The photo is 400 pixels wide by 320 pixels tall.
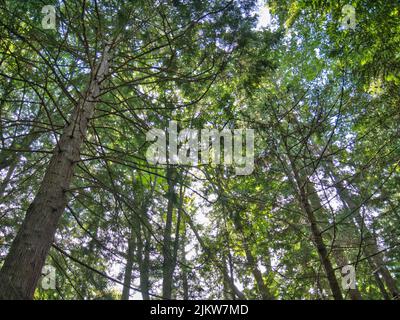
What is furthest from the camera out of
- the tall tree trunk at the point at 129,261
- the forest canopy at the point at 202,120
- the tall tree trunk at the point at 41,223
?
the tall tree trunk at the point at 129,261

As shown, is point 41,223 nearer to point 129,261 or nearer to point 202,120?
point 202,120

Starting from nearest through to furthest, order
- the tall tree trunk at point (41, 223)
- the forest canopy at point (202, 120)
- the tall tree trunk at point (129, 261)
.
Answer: the tall tree trunk at point (41, 223), the forest canopy at point (202, 120), the tall tree trunk at point (129, 261)

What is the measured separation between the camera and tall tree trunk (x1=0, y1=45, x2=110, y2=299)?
6.98 feet

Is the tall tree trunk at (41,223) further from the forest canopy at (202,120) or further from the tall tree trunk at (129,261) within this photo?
the tall tree trunk at (129,261)

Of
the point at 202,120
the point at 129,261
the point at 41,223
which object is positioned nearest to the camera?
the point at 41,223

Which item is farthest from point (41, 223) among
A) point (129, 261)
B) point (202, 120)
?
point (129, 261)

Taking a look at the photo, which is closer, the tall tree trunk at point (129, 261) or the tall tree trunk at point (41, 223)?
the tall tree trunk at point (41, 223)

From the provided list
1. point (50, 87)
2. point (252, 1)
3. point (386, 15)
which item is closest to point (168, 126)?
point (252, 1)

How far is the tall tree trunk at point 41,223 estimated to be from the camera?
6.98 ft

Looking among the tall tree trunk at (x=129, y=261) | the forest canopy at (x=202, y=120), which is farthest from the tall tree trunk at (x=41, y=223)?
the tall tree trunk at (x=129, y=261)

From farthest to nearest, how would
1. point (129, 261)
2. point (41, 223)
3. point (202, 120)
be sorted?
point (129, 261) → point (202, 120) → point (41, 223)

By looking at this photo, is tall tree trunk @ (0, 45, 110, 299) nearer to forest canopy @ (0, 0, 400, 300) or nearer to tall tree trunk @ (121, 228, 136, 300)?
forest canopy @ (0, 0, 400, 300)

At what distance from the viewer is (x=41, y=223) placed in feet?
8.14

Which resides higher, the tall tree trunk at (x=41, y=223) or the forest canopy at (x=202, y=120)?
the forest canopy at (x=202, y=120)
